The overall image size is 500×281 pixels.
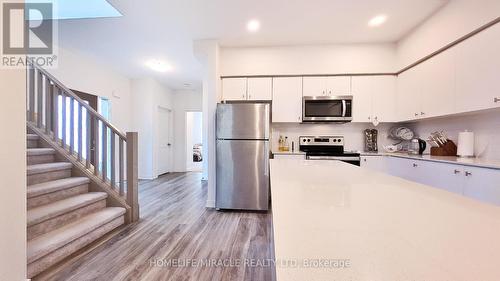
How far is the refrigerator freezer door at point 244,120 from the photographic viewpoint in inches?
125

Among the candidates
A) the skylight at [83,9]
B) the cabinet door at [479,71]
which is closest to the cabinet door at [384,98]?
the cabinet door at [479,71]

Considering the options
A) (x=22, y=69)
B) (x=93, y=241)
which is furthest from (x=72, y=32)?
(x=93, y=241)

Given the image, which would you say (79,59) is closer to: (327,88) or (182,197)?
(182,197)

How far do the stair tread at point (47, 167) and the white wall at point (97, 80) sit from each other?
196 cm

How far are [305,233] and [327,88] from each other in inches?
132

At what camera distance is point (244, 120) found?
3199 millimetres

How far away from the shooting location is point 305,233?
52cm

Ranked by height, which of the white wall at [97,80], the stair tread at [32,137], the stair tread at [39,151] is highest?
the white wall at [97,80]

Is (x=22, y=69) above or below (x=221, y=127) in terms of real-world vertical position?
above

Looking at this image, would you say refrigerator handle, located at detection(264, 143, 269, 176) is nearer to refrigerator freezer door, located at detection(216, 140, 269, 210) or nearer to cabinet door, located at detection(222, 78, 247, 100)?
refrigerator freezer door, located at detection(216, 140, 269, 210)

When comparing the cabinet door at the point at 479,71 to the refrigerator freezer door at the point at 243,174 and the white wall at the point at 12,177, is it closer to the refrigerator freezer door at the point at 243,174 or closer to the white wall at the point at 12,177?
the refrigerator freezer door at the point at 243,174

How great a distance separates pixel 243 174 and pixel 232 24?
206 centimetres

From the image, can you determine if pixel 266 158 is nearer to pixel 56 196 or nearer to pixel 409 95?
pixel 409 95

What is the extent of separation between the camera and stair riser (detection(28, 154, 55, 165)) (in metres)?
2.43
